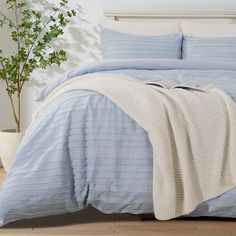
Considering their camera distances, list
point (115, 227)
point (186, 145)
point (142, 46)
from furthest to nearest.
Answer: point (142, 46)
point (115, 227)
point (186, 145)

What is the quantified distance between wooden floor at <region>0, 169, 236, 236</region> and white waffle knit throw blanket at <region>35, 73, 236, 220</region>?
0.12 meters

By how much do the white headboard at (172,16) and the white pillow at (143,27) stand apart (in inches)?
4.6

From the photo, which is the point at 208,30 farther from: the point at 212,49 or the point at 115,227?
the point at 115,227

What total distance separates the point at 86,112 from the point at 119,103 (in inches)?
5.6

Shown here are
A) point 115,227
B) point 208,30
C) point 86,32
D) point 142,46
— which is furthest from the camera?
point 86,32

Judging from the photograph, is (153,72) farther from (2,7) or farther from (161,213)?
(2,7)

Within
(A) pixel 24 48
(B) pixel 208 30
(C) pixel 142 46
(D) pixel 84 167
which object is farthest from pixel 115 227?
(B) pixel 208 30

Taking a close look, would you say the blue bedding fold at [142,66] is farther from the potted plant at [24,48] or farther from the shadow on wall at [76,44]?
the shadow on wall at [76,44]

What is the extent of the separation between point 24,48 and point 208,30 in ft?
4.46

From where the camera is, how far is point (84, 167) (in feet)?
6.45

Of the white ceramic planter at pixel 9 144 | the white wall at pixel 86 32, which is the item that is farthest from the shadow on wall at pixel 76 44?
the white ceramic planter at pixel 9 144

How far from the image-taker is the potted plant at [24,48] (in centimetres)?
332

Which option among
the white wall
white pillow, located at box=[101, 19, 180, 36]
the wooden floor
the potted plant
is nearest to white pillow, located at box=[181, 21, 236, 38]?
white pillow, located at box=[101, 19, 180, 36]

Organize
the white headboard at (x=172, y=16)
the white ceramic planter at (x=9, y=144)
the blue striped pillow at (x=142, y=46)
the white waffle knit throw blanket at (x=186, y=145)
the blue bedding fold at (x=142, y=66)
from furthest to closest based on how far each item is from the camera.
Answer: the white headboard at (x=172, y=16)
the blue striped pillow at (x=142, y=46)
the white ceramic planter at (x=9, y=144)
the blue bedding fold at (x=142, y=66)
the white waffle knit throw blanket at (x=186, y=145)
